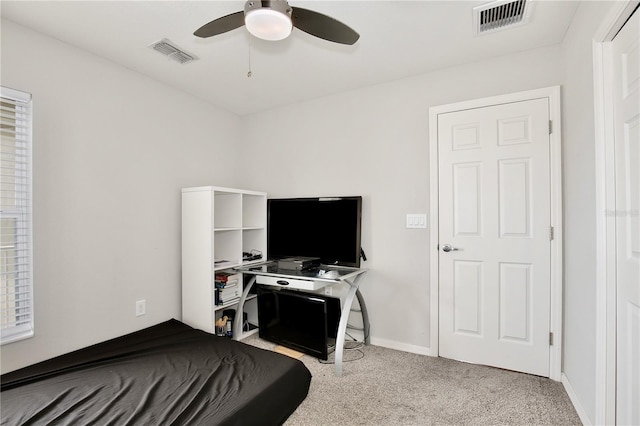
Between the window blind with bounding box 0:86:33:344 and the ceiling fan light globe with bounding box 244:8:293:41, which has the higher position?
the ceiling fan light globe with bounding box 244:8:293:41

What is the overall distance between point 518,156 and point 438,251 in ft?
3.09

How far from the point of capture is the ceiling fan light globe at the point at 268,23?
4.47ft

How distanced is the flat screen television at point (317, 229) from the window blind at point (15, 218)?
187 centimetres

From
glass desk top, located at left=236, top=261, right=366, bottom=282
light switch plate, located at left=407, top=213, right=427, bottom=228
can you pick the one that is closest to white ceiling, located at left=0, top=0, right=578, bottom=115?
light switch plate, located at left=407, top=213, right=427, bottom=228

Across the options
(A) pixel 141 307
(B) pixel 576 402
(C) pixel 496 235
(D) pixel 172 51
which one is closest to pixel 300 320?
(A) pixel 141 307

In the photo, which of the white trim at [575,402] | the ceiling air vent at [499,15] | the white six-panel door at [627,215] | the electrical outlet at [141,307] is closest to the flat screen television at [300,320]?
the electrical outlet at [141,307]

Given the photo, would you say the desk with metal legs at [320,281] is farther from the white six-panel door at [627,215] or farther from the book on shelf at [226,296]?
the white six-panel door at [627,215]

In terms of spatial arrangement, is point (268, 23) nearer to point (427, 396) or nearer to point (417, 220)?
point (417, 220)

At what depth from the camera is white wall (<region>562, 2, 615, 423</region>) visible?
1.62 meters

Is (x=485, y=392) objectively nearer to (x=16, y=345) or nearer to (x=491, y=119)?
(x=491, y=119)

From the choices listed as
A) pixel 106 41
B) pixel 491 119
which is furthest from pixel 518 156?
pixel 106 41

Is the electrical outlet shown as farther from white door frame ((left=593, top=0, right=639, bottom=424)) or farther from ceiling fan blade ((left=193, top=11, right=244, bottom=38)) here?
white door frame ((left=593, top=0, right=639, bottom=424))

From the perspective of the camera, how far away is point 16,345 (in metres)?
1.89

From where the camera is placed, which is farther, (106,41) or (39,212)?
(106,41)
